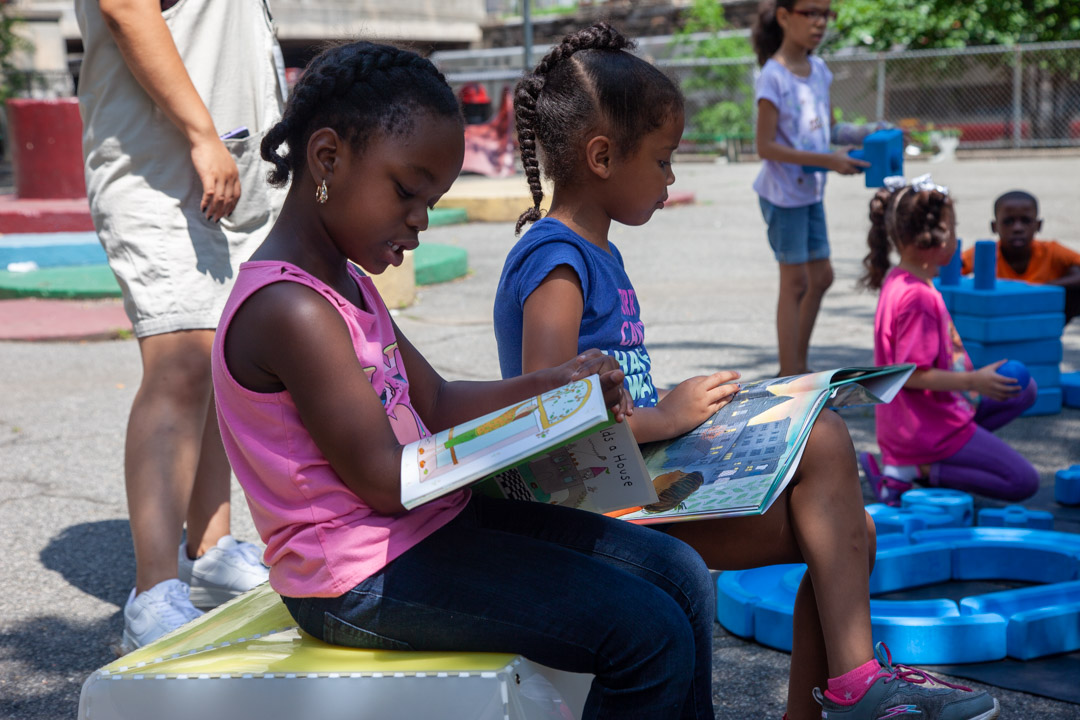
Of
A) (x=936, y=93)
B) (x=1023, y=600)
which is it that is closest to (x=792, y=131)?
(x=1023, y=600)

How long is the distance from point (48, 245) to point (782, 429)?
8.36 metres

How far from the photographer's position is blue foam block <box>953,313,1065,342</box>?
4219 mm

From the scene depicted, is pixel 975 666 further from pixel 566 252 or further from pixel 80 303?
pixel 80 303

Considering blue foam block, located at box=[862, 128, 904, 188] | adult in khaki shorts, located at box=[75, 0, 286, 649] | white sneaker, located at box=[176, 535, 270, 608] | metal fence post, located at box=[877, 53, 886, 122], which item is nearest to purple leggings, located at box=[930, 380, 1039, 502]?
blue foam block, located at box=[862, 128, 904, 188]

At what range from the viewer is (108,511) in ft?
11.5

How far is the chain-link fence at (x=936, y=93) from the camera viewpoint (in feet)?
59.0

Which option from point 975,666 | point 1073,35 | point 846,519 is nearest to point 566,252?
point 846,519

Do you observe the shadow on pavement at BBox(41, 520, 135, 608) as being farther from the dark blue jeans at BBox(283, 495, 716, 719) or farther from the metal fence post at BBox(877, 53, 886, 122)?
the metal fence post at BBox(877, 53, 886, 122)

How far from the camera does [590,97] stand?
213 cm

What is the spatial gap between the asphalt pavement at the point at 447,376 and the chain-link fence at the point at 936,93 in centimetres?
761

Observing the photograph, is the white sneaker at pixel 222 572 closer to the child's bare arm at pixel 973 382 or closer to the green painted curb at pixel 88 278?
the child's bare arm at pixel 973 382

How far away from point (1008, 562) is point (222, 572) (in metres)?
1.93

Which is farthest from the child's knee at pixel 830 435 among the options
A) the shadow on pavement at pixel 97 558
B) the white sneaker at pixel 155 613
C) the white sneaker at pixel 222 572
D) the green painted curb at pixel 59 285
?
the green painted curb at pixel 59 285

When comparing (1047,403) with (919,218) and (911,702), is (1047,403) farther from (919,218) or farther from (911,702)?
(911,702)
